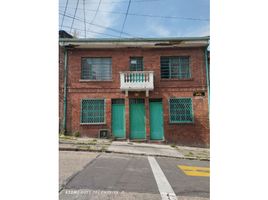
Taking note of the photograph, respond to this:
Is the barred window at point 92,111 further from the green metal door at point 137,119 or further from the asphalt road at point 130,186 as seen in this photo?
the asphalt road at point 130,186

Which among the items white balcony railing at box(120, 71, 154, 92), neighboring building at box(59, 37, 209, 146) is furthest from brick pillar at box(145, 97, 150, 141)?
white balcony railing at box(120, 71, 154, 92)

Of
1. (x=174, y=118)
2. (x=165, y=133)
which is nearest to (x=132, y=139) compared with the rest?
(x=165, y=133)

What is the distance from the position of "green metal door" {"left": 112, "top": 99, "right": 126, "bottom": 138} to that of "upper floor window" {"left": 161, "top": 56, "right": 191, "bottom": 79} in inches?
122

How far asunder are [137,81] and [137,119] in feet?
7.30

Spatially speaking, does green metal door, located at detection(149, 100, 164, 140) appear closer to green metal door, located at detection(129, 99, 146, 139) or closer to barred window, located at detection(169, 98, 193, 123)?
green metal door, located at detection(129, 99, 146, 139)

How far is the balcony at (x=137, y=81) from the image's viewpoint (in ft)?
35.4

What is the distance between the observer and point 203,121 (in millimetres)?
11016

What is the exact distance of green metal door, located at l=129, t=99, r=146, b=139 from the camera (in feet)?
36.2

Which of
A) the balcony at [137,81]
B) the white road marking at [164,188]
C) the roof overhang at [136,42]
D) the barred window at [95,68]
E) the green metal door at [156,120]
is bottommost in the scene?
the white road marking at [164,188]

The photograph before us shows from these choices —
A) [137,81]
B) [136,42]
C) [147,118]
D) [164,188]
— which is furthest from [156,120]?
[164,188]

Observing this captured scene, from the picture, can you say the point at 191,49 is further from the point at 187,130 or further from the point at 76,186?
the point at 76,186

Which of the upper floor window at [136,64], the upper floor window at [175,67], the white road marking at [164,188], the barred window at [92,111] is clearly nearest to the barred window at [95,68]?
the upper floor window at [136,64]

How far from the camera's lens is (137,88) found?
1080 centimetres

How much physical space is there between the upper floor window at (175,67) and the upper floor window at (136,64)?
4.37 ft
